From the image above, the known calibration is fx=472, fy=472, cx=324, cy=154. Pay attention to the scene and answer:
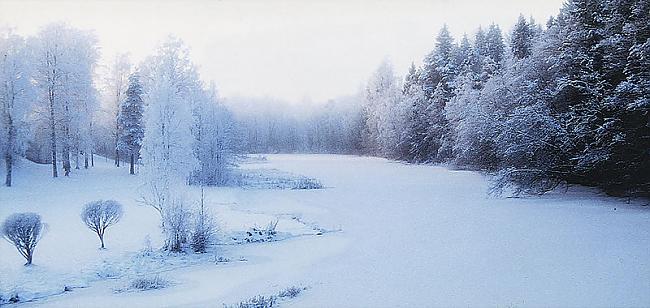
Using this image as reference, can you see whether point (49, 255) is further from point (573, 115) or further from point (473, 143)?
point (473, 143)

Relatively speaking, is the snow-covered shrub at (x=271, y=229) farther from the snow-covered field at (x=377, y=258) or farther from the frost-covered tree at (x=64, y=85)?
the frost-covered tree at (x=64, y=85)

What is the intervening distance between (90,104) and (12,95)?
8851 millimetres

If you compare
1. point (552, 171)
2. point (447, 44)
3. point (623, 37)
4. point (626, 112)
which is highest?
point (447, 44)

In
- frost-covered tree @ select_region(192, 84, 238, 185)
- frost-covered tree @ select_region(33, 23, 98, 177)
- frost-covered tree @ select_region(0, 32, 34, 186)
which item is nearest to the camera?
frost-covered tree @ select_region(0, 32, 34, 186)

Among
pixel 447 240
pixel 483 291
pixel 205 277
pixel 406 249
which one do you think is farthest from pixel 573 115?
pixel 205 277

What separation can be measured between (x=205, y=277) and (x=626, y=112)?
15396 millimetres

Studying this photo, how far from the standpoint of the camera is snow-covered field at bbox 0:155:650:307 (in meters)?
8.01

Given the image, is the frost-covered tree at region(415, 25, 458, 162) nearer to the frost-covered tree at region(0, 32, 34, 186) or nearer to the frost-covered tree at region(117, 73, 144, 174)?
the frost-covered tree at region(117, 73, 144, 174)

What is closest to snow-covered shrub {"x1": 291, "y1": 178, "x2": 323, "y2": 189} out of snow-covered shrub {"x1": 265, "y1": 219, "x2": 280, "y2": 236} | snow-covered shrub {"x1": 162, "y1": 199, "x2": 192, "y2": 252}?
snow-covered shrub {"x1": 265, "y1": 219, "x2": 280, "y2": 236}

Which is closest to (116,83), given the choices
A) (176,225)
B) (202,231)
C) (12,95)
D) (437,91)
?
(12,95)

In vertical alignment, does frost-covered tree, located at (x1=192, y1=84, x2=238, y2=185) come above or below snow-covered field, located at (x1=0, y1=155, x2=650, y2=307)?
above

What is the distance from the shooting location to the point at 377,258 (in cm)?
1077

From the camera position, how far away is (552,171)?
62.7 ft

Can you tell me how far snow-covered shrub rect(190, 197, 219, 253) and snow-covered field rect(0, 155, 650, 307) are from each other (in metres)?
0.44
